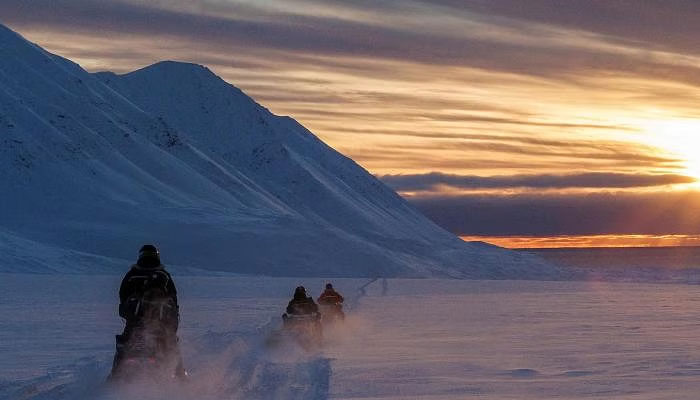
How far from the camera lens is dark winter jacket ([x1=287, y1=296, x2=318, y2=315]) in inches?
901

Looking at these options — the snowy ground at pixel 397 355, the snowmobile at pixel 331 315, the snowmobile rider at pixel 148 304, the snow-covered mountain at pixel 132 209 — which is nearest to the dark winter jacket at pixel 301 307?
the snowy ground at pixel 397 355

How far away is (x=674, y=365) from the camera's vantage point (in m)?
17.9

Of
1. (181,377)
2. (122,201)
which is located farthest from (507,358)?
(122,201)

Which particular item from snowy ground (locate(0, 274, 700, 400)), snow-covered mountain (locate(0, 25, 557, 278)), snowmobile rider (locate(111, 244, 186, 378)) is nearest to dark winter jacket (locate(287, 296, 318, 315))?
snowy ground (locate(0, 274, 700, 400))

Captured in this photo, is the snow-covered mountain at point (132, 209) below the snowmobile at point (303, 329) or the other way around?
the other way around

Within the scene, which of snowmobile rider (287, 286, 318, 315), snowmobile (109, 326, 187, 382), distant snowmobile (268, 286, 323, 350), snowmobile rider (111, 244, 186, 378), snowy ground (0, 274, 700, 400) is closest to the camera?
snowy ground (0, 274, 700, 400)

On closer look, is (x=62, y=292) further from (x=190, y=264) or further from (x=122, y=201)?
(x=122, y=201)

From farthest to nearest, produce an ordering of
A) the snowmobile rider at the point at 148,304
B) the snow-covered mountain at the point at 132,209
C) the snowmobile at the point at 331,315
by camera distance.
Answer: the snow-covered mountain at the point at 132,209 < the snowmobile at the point at 331,315 < the snowmobile rider at the point at 148,304

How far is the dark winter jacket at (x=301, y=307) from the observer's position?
2289cm

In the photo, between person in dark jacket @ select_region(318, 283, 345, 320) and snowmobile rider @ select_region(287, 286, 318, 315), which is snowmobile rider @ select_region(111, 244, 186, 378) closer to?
snowmobile rider @ select_region(287, 286, 318, 315)

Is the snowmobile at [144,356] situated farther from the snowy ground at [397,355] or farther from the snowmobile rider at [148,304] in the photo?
the snowy ground at [397,355]

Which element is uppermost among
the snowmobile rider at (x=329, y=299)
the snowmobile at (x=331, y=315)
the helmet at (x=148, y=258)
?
the snowmobile rider at (x=329, y=299)

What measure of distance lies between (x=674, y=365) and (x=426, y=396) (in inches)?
198

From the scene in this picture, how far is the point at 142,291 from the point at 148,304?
0.58ft
